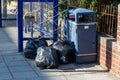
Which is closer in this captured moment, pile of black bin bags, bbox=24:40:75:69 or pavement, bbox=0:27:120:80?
pavement, bbox=0:27:120:80

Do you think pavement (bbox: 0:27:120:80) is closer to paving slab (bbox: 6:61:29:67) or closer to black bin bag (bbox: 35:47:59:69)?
paving slab (bbox: 6:61:29:67)

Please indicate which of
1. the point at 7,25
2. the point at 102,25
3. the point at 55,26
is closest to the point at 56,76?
the point at 102,25

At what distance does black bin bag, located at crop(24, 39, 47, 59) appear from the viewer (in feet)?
26.3

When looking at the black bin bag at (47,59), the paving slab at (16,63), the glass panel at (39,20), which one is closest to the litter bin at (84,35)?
the black bin bag at (47,59)

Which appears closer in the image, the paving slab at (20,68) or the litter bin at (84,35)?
the paving slab at (20,68)

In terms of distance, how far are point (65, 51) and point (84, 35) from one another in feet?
1.85

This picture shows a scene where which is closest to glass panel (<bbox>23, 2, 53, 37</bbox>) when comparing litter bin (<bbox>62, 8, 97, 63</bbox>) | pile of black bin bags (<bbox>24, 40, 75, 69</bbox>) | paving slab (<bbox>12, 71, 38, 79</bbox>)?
pile of black bin bags (<bbox>24, 40, 75, 69</bbox>)

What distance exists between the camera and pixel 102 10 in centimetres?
779

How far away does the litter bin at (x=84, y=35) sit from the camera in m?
7.32

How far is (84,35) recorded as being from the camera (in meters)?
7.33

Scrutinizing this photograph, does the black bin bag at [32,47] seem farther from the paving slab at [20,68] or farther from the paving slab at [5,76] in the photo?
the paving slab at [5,76]

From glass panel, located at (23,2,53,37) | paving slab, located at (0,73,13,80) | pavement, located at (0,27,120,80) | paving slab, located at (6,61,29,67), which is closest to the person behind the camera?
paving slab, located at (0,73,13,80)

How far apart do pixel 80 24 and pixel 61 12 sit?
2349 millimetres

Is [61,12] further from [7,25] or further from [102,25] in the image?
[7,25]
